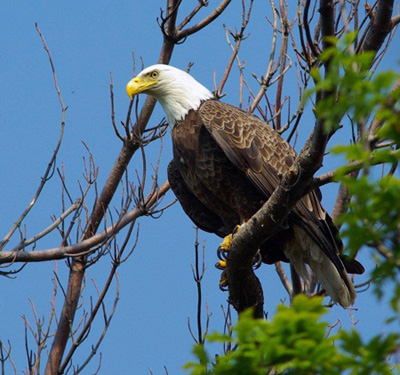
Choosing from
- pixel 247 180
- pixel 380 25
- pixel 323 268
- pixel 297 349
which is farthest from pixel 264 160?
pixel 297 349

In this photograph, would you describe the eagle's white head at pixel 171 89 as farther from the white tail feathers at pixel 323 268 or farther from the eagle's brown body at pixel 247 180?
the white tail feathers at pixel 323 268

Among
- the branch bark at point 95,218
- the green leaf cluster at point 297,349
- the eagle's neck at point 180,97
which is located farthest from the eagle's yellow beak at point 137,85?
the green leaf cluster at point 297,349

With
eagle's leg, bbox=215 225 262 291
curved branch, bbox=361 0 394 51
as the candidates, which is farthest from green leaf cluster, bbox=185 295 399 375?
eagle's leg, bbox=215 225 262 291

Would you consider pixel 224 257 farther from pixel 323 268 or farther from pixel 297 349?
pixel 297 349

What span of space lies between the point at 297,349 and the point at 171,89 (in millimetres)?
3553

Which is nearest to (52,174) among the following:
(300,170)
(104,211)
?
(104,211)

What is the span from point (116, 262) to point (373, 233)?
3.27 m

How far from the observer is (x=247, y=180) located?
504 cm

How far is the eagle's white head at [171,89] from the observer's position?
5410 mm

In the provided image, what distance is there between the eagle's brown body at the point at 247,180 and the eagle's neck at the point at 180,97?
0.08 metres

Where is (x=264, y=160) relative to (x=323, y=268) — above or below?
above

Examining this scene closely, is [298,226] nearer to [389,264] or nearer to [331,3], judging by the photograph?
[331,3]

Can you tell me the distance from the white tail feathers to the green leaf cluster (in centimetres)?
286

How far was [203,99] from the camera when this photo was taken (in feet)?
18.0
